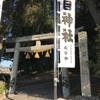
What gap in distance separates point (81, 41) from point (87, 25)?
429cm

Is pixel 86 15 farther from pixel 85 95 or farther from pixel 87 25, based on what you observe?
pixel 85 95

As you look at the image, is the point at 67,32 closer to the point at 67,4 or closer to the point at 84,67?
the point at 67,4

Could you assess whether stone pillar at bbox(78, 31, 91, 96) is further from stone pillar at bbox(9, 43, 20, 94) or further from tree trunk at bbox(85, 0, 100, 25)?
stone pillar at bbox(9, 43, 20, 94)

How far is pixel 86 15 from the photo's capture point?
570 inches

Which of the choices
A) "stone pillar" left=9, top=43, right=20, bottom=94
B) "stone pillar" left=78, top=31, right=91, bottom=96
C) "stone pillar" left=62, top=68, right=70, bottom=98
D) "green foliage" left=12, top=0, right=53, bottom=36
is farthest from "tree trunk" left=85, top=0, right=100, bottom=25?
"stone pillar" left=9, top=43, right=20, bottom=94

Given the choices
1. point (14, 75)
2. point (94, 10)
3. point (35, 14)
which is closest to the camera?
point (94, 10)

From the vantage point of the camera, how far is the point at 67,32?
8484 mm

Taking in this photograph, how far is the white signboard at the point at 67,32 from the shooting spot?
8328 millimetres

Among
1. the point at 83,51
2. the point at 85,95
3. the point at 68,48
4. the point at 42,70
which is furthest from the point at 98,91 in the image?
the point at 42,70

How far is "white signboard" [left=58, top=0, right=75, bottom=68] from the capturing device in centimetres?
833

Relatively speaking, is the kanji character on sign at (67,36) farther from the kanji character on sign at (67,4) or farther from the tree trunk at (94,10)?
the tree trunk at (94,10)

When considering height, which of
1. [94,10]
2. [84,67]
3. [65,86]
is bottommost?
[65,86]

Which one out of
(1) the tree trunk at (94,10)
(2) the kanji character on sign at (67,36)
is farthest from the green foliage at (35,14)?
(2) the kanji character on sign at (67,36)

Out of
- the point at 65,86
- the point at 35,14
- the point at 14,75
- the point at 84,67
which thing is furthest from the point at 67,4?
the point at 14,75
